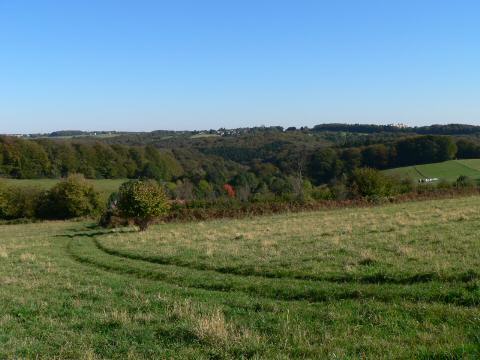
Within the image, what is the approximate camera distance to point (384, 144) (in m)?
105

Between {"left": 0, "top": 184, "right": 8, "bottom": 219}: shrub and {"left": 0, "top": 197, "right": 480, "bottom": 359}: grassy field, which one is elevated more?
{"left": 0, "top": 197, "right": 480, "bottom": 359}: grassy field

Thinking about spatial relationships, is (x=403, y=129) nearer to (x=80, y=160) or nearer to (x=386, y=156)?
(x=386, y=156)

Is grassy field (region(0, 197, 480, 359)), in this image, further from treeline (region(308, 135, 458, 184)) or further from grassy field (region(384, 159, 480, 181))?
treeline (region(308, 135, 458, 184))

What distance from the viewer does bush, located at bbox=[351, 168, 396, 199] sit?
5459 cm

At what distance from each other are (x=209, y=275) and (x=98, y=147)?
106m

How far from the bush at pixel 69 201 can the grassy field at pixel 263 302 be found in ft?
165

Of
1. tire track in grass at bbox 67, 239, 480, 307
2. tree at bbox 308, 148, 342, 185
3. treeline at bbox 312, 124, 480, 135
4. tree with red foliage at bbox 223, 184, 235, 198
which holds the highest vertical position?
treeline at bbox 312, 124, 480, 135

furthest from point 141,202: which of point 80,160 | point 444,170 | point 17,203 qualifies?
point 80,160

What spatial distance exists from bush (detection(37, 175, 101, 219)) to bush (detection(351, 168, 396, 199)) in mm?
37588

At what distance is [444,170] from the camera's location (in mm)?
86562

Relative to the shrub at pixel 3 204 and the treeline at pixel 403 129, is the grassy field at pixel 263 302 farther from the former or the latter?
the treeline at pixel 403 129

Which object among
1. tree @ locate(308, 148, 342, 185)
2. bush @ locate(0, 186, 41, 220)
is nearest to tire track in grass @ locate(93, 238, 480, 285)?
bush @ locate(0, 186, 41, 220)

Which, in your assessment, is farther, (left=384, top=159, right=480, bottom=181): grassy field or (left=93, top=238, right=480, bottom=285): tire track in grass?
(left=384, top=159, right=480, bottom=181): grassy field

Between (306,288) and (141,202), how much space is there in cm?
2687
